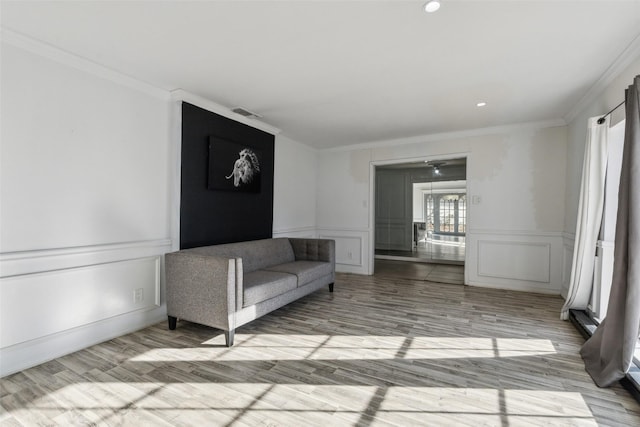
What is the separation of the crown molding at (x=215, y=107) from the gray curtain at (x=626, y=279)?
146 inches

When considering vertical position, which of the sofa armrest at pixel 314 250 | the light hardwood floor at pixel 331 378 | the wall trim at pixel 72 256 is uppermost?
the wall trim at pixel 72 256

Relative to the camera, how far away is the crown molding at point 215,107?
3.09 metres

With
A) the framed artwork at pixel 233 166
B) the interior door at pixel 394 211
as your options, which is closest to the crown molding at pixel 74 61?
the framed artwork at pixel 233 166

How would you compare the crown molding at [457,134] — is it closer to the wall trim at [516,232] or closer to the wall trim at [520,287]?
the wall trim at [516,232]

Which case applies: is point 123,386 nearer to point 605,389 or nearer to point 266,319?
point 266,319

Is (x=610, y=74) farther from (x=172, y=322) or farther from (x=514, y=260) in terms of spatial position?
(x=172, y=322)

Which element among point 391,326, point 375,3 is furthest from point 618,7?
point 391,326

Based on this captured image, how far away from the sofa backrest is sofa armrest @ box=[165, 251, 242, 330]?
31 cm

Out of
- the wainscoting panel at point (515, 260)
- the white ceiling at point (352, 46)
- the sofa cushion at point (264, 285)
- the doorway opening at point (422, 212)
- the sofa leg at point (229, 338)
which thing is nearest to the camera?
the white ceiling at point (352, 46)

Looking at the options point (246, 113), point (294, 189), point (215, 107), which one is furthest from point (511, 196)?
point (215, 107)

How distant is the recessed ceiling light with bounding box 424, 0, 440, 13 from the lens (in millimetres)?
1706

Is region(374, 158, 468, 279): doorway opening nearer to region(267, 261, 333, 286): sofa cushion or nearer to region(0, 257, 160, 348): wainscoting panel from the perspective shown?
region(267, 261, 333, 286): sofa cushion

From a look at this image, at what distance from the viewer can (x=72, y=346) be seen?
7.69 feet

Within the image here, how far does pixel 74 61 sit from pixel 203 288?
2.15 meters
